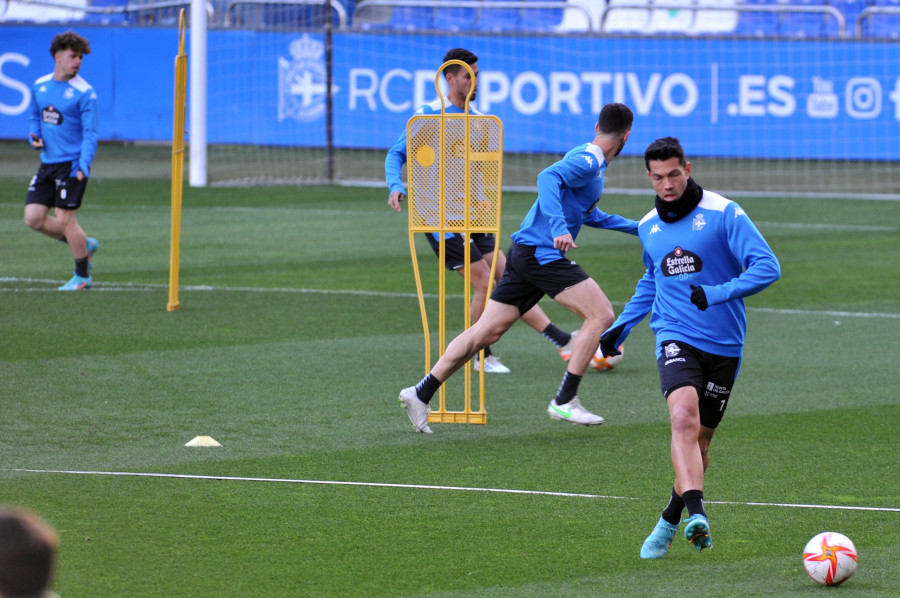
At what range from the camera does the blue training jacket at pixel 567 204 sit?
805cm

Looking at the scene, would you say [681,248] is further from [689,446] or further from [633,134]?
[633,134]

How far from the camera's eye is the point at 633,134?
26.0 meters

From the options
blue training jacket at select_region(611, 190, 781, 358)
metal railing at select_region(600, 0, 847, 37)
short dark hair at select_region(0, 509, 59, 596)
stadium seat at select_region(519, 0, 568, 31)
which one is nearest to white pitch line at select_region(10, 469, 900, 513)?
blue training jacket at select_region(611, 190, 781, 358)

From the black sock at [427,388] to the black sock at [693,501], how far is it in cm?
278

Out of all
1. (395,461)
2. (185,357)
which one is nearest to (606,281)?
(185,357)

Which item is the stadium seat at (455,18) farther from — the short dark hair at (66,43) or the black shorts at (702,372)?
the black shorts at (702,372)

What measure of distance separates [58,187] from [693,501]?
9658 mm

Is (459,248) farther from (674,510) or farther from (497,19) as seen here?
(497,19)

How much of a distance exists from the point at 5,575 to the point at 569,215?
622cm

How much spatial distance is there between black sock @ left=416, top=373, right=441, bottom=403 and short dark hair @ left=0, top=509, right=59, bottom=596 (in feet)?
18.6

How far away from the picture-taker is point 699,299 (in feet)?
18.5

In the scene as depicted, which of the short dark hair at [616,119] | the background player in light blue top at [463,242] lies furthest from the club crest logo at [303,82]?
the short dark hair at [616,119]

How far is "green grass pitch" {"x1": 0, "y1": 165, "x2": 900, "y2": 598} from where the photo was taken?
568 centimetres

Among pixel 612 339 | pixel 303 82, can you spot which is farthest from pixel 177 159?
pixel 303 82
